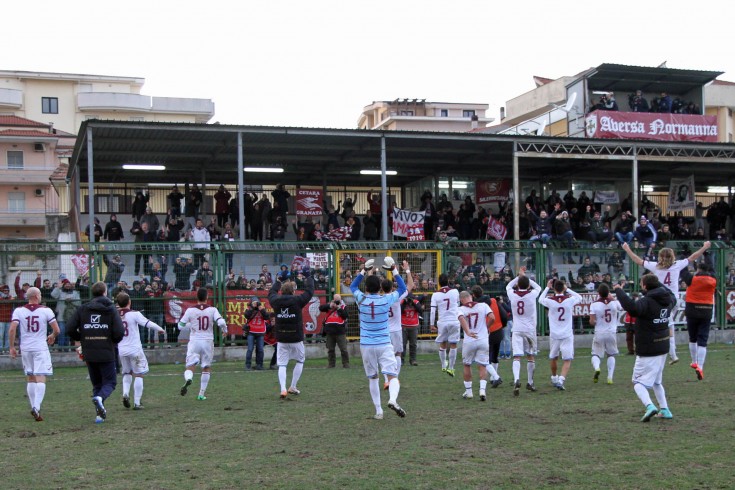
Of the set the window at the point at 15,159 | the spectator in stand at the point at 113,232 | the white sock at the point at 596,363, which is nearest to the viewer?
the white sock at the point at 596,363

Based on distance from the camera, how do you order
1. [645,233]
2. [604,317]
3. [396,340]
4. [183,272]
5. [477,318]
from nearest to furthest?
1. [477,318]
2. [604,317]
3. [396,340]
4. [183,272]
5. [645,233]

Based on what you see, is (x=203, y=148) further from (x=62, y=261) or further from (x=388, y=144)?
(x=62, y=261)

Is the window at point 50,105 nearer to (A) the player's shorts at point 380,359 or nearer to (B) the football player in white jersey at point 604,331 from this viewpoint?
(B) the football player in white jersey at point 604,331

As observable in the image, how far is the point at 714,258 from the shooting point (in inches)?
1043

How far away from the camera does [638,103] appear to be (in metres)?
35.0

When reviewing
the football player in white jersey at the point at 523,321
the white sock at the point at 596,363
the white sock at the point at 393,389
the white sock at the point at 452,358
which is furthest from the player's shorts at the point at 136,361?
the white sock at the point at 596,363

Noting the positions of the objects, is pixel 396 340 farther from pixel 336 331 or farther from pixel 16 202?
pixel 16 202

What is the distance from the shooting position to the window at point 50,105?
8356 cm

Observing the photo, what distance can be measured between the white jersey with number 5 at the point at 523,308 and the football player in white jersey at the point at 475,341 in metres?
0.80

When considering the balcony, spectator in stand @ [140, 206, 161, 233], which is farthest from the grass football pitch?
the balcony

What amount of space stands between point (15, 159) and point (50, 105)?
15403 mm

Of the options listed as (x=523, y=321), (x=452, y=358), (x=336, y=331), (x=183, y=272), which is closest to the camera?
(x=523, y=321)

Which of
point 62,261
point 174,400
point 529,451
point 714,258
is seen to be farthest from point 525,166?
point 529,451

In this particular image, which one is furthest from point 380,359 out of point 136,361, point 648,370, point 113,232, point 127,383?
point 113,232
